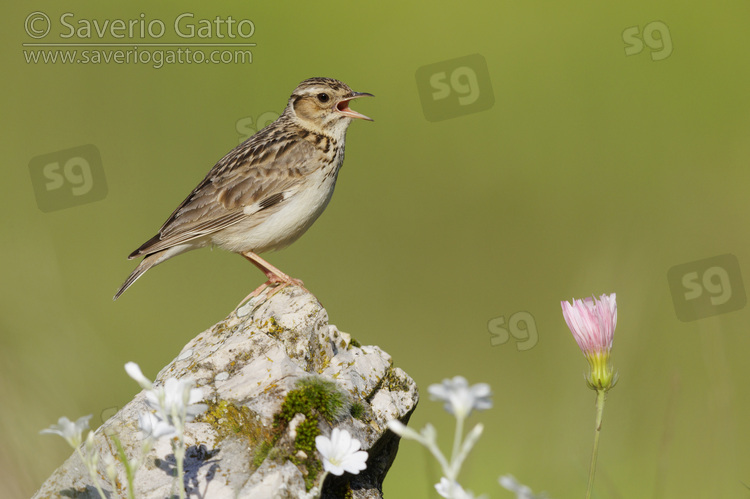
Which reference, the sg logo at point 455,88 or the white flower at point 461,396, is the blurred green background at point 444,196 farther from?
the white flower at point 461,396

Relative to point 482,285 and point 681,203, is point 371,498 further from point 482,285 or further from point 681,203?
point 681,203

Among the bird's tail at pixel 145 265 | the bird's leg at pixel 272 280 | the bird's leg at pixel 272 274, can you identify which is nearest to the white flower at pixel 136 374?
the bird's leg at pixel 272 280

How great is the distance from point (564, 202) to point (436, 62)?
3554mm

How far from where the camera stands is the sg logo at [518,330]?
10438 mm

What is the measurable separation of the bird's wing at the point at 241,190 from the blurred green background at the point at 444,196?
1571 mm

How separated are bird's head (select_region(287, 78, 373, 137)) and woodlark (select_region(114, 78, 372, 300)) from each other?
56 mm

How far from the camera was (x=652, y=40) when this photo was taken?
16516mm

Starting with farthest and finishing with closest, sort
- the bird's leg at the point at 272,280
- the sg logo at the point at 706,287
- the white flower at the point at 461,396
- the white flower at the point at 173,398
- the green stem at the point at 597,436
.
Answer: the sg logo at the point at 706,287
the bird's leg at the point at 272,280
the green stem at the point at 597,436
the white flower at the point at 173,398
the white flower at the point at 461,396

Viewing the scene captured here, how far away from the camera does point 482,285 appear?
545 inches

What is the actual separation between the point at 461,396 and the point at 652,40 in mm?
14970

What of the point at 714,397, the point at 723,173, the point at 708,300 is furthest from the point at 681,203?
the point at 714,397

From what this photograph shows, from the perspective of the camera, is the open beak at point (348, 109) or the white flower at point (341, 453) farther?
the open beak at point (348, 109)

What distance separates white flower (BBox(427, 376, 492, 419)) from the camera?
2814mm

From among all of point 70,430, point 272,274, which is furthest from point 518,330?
point 70,430
